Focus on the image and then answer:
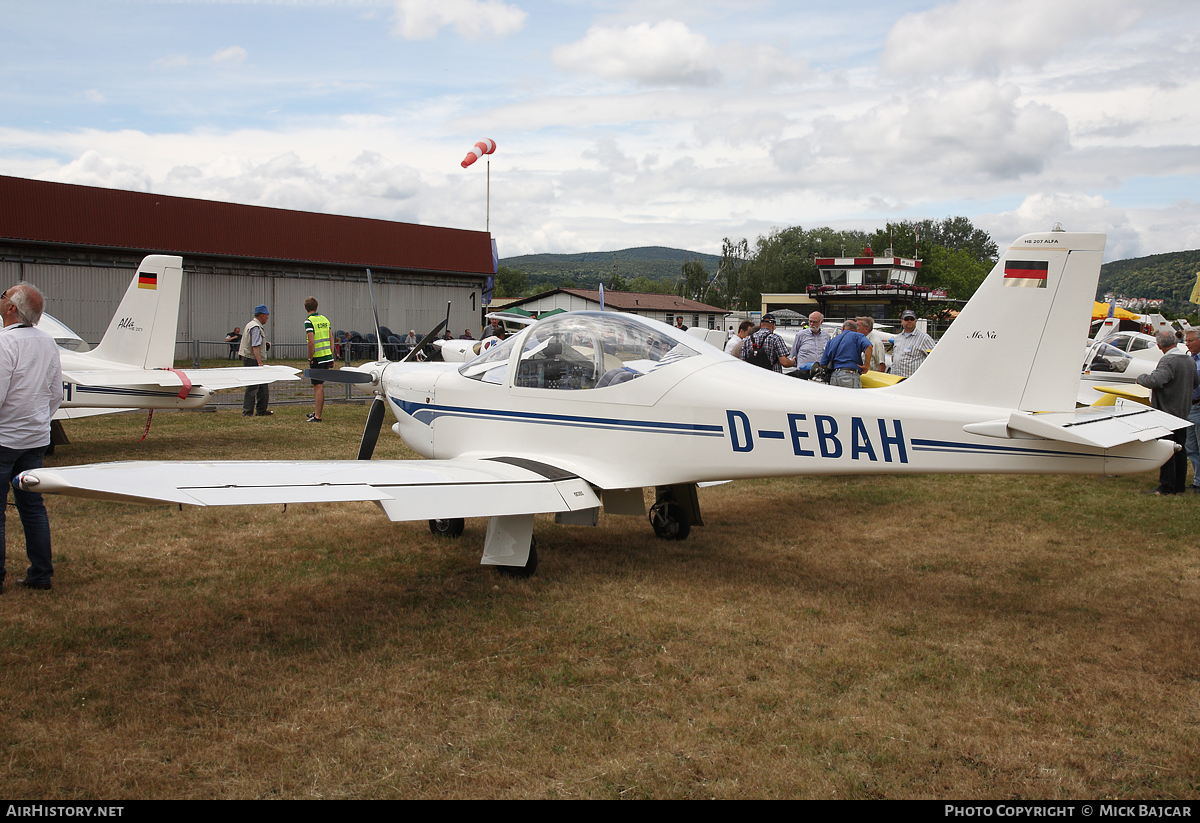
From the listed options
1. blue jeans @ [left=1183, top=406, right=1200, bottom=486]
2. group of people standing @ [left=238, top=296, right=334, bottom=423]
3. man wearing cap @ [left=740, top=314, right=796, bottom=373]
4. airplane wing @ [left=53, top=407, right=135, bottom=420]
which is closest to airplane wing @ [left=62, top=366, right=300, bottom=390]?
airplane wing @ [left=53, top=407, right=135, bottom=420]

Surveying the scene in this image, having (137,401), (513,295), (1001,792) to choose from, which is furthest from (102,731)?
(513,295)

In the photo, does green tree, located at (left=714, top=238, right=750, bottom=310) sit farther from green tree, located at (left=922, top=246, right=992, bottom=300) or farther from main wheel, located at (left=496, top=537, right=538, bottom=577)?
main wheel, located at (left=496, top=537, right=538, bottom=577)

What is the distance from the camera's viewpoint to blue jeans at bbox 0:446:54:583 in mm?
4582

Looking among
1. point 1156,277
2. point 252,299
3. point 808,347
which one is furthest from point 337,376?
point 1156,277

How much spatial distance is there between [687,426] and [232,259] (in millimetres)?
26831

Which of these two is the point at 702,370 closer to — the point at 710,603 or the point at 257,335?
the point at 710,603

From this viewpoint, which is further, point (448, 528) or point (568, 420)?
point (448, 528)

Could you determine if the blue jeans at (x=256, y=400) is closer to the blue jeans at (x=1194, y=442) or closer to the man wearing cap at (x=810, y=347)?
the man wearing cap at (x=810, y=347)

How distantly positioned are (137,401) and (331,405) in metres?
5.60

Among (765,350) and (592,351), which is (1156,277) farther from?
(592,351)

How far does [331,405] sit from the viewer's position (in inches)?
584

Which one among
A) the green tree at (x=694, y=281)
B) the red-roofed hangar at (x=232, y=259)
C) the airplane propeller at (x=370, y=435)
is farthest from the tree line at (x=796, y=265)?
the airplane propeller at (x=370, y=435)

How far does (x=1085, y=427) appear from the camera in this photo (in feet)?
13.6

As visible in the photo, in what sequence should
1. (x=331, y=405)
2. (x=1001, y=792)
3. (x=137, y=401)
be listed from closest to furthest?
(x=1001, y=792) < (x=137, y=401) < (x=331, y=405)
